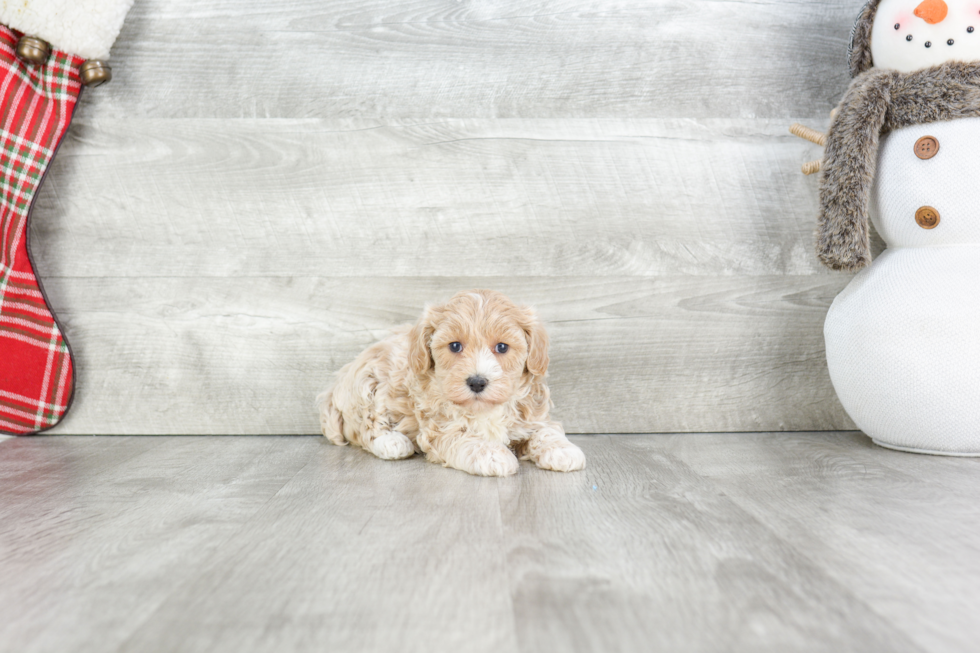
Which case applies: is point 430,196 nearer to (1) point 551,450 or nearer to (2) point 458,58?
(2) point 458,58

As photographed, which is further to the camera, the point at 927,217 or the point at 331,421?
the point at 331,421

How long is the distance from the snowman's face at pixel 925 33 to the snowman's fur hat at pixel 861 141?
0.10 ft

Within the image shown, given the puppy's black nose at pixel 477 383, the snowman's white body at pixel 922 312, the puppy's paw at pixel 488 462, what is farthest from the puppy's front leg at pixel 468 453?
the snowman's white body at pixel 922 312

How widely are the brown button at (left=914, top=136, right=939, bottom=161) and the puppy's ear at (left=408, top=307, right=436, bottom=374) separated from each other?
3.58ft

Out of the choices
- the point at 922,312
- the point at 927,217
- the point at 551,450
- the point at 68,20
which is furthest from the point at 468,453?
the point at 68,20

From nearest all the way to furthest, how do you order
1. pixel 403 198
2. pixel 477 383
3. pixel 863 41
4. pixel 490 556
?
1. pixel 490 556
2. pixel 477 383
3. pixel 863 41
4. pixel 403 198

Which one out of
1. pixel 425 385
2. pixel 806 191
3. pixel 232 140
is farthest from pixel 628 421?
pixel 232 140

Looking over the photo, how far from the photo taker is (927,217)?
1.49 m

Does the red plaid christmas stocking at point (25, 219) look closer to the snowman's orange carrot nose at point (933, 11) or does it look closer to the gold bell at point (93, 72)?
the gold bell at point (93, 72)

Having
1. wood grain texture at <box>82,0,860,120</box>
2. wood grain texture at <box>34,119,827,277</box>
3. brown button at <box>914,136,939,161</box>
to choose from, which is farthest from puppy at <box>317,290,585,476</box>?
brown button at <box>914,136,939,161</box>

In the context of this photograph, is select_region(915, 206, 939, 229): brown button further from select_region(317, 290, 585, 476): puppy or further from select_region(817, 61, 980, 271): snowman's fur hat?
select_region(317, 290, 585, 476): puppy

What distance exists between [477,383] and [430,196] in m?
0.62

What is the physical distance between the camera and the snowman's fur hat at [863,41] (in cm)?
160

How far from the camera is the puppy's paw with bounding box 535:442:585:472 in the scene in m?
1.41
